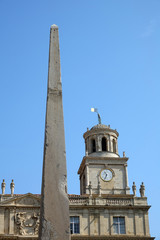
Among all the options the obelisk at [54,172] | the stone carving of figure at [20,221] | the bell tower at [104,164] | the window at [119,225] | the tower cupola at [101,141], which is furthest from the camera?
the tower cupola at [101,141]

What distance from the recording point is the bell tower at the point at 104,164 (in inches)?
1315

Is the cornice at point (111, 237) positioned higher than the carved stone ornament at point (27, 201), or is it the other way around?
the carved stone ornament at point (27, 201)

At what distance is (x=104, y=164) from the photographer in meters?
34.0

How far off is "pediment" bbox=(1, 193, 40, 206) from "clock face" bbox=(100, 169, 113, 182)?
6.74 meters

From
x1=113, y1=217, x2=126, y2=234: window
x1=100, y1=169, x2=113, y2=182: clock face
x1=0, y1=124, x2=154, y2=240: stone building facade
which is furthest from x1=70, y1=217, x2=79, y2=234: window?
x1=100, y1=169, x2=113, y2=182: clock face

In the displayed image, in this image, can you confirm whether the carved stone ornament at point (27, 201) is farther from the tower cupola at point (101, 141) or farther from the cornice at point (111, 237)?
the tower cupola at point (101, 141)

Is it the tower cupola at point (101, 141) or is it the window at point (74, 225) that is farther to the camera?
the tower cupola at point (101, 141)

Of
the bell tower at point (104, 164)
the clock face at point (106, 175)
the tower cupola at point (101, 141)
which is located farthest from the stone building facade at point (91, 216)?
the tower cupola at point (101, 141)

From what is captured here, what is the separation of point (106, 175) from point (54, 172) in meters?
26.8

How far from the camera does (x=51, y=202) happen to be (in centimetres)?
707

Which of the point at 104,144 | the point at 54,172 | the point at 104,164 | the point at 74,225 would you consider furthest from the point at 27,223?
the point at 54,172

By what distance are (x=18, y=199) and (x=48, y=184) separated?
22.9 metres

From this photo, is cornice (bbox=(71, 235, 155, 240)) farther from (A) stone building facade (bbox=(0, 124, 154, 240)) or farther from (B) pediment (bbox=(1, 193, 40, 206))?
(B) pediment (bbox=(1, 193, 40, 206))

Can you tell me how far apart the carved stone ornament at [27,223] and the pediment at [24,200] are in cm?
76
